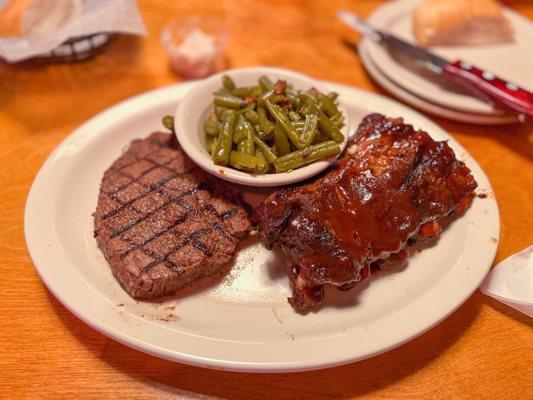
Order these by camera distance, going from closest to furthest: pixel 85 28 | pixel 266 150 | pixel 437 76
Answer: pixel 266 150 < pixel 85 28 < pixel 437 76

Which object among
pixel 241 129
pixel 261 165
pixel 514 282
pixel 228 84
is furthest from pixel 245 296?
pixel 514 282

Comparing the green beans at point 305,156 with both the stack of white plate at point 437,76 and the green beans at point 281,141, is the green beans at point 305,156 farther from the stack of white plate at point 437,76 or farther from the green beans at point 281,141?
the stack of white plate at point 437,76

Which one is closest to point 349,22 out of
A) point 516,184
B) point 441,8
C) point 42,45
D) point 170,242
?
point 441,8

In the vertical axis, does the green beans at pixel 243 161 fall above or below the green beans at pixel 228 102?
below

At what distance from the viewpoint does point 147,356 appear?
97.9 inches

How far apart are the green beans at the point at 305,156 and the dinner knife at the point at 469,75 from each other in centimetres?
154

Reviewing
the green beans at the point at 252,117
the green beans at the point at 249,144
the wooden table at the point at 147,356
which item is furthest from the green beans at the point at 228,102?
the wooden table at the point at 147,356

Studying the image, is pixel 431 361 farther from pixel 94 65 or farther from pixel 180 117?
pixel 94 65

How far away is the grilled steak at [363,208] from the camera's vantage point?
7.87 ft

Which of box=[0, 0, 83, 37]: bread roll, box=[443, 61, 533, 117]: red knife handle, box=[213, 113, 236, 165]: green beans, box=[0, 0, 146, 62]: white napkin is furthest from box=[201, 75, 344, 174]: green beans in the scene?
box=[0, 0, 83, 37]: bread roll

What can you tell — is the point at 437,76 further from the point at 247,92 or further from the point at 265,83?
the point at 247,92

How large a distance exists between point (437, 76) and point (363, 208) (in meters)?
2.02

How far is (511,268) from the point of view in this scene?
2807mm

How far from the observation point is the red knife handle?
3471 mm
